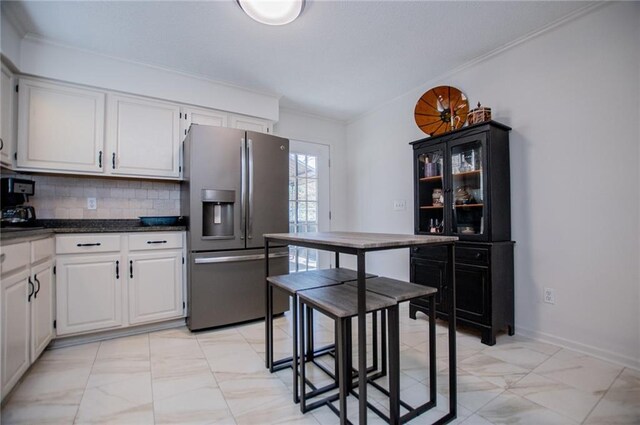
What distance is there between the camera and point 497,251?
7.64 feet

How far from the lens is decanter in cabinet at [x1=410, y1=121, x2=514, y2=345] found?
2311 millimetres

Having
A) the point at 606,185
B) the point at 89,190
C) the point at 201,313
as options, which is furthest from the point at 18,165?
the point at 606,185

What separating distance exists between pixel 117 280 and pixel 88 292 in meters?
0.20

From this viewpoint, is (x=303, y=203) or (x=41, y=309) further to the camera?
(x=303, y=203)

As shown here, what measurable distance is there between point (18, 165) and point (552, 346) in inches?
168

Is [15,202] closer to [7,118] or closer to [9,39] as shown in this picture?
[7,118]

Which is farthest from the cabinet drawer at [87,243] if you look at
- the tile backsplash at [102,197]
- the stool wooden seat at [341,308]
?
the stool wooden seat at [341,308]

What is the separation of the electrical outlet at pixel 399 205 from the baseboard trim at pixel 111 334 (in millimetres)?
2580

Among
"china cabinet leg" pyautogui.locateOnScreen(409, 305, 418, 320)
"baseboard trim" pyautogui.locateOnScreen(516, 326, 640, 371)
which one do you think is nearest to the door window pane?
"china cabinet leg" pyautogui.locateOnScreen(409, 305, 418, 320)

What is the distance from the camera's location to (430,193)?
2973 mm

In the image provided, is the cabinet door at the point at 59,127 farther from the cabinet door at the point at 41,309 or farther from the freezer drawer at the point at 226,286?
the freezer drawer at the point at 226,286

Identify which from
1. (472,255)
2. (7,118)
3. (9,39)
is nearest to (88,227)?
(7,118)

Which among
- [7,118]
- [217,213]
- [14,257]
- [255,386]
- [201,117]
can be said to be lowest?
[255,386]

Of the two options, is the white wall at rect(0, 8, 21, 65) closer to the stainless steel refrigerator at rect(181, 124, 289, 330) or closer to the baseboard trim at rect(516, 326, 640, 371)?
the stainless steel refrigerator at rect(181, 124, 289, 330)
